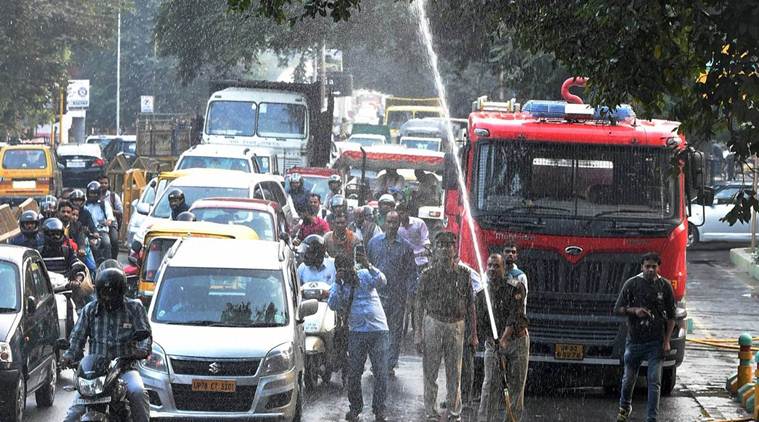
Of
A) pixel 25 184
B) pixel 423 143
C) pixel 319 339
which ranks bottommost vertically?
pixel 25 184

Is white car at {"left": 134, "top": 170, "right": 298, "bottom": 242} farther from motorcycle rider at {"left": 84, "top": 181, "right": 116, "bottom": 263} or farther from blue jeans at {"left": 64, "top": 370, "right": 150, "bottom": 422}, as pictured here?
blue jeans at {"left": 64, "top": 370, "right": 150, "bottom": 422}

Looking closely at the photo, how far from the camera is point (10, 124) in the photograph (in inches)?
2018

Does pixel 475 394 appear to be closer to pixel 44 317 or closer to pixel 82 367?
pixel 44 317

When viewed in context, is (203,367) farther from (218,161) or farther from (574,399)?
(218,161)

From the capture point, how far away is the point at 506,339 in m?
12.7

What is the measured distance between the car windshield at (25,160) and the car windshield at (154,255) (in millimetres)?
19287

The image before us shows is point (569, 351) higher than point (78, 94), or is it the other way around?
point (78, 94)

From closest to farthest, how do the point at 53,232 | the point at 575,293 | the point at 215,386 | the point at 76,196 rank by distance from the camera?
the point at 215,386, the point at 575,293, the point at 53,232, the point at 76,196

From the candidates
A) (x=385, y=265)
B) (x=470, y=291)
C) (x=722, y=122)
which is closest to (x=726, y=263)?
(x=385, y=265)

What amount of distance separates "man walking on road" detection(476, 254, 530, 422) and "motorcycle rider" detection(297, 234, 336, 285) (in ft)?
9.33

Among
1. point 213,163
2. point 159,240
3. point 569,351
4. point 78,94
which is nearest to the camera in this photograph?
point 569,351

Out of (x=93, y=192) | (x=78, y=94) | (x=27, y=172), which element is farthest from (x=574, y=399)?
(x=78, y=94)

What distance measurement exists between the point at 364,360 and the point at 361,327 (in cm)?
30

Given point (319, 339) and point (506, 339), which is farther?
point (319, 339)
